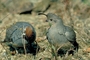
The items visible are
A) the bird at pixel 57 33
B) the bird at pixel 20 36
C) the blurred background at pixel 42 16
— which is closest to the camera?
the bird at pixel 57 33

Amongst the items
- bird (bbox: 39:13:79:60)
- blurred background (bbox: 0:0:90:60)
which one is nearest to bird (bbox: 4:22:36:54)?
bird (bbox: 39:13:79:60)

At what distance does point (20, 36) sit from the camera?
8289mm

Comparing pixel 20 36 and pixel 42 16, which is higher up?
pixel 42 16

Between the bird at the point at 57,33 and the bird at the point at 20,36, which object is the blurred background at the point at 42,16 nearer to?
the bird at the point at 20,36

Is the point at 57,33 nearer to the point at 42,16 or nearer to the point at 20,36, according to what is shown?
the point at 20,36

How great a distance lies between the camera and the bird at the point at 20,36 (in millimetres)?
7988

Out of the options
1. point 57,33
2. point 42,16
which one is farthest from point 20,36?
point 42,16

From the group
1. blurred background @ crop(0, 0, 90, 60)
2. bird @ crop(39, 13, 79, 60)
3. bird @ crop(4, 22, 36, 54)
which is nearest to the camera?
bird @ crop(39, 13, 79, 60)


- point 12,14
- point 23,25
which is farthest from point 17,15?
point 23,25

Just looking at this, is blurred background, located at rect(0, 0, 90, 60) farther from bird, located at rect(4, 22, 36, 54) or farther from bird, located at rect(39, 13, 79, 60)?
bird, located at rect(39, 13, 79, 60)

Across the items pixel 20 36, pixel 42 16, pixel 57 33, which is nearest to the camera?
pixel 57 33

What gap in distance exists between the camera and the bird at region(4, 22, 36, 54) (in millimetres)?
7988

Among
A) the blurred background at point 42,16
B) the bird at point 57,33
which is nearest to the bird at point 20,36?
the bird at point 57,33

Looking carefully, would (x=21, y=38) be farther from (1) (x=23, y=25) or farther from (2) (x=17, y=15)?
(2) (x=17, y=15)
